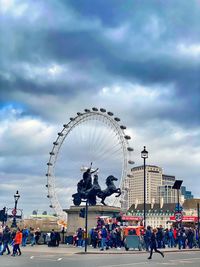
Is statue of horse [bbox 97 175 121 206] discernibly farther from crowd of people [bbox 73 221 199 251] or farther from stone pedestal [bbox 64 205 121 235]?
crowd of people [bbox 73 221 199 251]

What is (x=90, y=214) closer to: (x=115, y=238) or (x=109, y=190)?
(x=109, y=190)

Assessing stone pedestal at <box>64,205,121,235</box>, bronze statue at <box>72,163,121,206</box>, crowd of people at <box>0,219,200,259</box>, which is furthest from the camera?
bronze statue at <box>72,163,121,206</box>

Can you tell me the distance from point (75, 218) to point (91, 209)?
114 inches

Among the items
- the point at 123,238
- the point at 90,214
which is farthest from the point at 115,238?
the point at 90,214

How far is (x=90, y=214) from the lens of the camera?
49062 millimetres

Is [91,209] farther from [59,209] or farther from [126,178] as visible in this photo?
[59,209]

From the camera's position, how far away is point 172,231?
1507 inches

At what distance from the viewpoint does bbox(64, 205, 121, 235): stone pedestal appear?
48.6 m

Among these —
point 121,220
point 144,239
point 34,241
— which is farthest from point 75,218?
point 144,239

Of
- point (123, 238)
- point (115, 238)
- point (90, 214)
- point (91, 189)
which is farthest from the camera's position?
point (91, 189)

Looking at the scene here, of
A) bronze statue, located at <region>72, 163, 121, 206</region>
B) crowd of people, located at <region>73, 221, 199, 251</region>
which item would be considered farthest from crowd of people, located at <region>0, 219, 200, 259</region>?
bronze statue, located at <region>72, 163, 121, 206</region>

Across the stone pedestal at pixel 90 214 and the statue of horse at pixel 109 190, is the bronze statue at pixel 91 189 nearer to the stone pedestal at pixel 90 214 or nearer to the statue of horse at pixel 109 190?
the statue of horse at pixel 109 190

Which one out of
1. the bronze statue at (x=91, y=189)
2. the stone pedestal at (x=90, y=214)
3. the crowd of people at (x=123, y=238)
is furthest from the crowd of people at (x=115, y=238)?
the bronze statue at (x=91, y=189)

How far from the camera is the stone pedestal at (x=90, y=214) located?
48.6 metres
